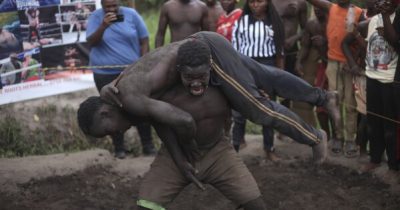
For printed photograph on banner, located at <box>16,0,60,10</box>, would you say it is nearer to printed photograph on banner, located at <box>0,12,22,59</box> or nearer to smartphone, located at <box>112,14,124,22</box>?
printed photograph on banner, located at <box>0,12,22,59</box>

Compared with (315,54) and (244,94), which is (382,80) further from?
(244,94)

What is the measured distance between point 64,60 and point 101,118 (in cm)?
344

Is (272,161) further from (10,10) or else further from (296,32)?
(10,10)

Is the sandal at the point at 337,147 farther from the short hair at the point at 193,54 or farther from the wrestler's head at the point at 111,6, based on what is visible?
the short hair at the point at 193,54

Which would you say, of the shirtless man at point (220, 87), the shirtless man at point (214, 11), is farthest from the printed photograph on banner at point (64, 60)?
the shirtless man at point (220, 87)

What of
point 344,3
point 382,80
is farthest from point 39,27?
point 382,80

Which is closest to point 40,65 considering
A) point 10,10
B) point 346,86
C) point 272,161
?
point 10,10

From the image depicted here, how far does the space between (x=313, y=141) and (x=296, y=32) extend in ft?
9.96

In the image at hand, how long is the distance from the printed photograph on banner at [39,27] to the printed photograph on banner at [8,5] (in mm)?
90

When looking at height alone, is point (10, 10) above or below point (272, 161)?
above

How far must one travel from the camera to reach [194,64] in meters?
3.64

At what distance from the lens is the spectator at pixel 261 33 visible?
245 inches

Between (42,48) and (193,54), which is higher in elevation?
(193,54)

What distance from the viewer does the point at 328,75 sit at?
21.2 feet
